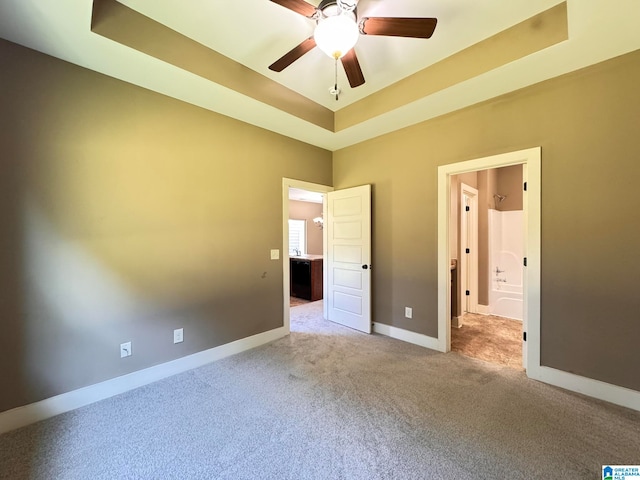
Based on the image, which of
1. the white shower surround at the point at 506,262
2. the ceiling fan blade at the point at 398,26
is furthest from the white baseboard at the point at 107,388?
the white shower surround at the point at 506,262

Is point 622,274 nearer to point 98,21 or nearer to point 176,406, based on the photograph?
point 176,406

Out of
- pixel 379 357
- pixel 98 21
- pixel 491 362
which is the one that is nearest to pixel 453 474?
pixel 379 357

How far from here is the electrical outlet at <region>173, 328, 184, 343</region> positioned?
2.53m

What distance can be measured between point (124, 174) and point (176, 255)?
2.70 feet

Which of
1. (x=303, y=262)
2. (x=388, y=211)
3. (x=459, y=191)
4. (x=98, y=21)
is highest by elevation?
(x=98, y=21)

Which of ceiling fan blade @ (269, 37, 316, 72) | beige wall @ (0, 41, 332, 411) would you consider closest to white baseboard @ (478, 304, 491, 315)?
beige wall @ (0, 41, 332, 411)

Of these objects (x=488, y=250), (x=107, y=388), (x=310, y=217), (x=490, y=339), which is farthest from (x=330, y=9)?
(x=310, y=217)

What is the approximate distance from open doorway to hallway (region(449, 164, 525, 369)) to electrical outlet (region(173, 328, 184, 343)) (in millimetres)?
3547

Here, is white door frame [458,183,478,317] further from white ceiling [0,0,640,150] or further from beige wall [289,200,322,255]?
beige wall [289,200,322,255]

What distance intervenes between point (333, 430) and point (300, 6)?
2635mm

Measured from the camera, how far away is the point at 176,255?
8.32 ft

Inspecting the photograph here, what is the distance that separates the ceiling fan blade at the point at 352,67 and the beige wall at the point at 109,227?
4.94 ft

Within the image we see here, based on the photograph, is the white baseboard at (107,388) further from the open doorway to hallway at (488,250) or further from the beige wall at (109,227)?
the open doorway to hallway at (488,250)

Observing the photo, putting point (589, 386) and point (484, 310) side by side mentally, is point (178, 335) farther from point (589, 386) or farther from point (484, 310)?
point (484, 310)
